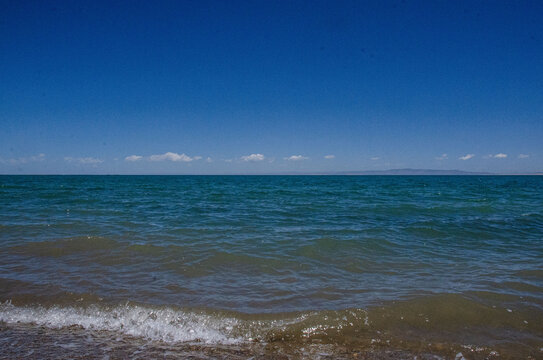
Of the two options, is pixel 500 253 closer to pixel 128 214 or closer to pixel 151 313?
pixel 151 313

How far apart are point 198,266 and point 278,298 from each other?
2.56m

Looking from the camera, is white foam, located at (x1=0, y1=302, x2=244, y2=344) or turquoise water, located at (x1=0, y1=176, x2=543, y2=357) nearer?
white foam, located at (x1=0, y1=302, x2=244, y2=344)

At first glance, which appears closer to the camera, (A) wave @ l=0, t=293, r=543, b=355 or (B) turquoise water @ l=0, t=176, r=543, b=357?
(A) wave @ l=0, t=293, r=543, b=355

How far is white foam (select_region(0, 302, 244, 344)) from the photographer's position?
4066 millimetres

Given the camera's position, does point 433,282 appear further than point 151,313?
Yes

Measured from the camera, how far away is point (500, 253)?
26.6ft

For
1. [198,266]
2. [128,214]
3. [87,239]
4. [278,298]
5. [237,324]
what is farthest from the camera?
[128,214]

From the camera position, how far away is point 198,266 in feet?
22.6

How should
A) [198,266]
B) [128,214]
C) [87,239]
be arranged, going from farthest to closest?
[128,214] < [87,239] < [198,266]

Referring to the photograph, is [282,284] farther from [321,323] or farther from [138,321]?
[138,321]

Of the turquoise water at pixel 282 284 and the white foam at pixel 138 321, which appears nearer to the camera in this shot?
the white foam at pixel 138 321

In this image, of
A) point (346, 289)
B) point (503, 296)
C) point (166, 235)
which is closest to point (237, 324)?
point (346, 289)

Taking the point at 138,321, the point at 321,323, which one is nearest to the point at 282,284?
the point at 321,323

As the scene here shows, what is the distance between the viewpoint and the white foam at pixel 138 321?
4066mm
